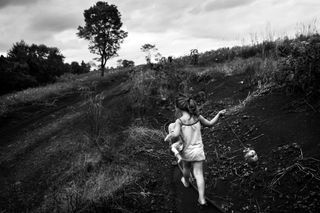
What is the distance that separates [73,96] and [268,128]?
44.9 feet

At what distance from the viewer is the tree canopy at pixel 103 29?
2620 centimetres

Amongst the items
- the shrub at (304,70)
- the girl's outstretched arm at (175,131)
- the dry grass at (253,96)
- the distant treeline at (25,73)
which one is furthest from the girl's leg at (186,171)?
the distant treeline at (25,73)

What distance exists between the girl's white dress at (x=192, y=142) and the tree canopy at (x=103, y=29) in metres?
23.0

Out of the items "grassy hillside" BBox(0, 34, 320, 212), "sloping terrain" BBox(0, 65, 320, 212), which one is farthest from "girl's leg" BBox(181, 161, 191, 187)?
"grassy hillside" BBox(0, 34, 320, 212)

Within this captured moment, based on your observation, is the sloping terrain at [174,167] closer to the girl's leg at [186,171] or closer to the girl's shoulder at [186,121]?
the girl's leg at [186,171]

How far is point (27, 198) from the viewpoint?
5.76 m

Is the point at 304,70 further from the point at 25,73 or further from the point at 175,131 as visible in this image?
the point at 25,73

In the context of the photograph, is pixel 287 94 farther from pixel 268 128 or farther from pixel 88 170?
pixel 88 170

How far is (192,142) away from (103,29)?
24.5m

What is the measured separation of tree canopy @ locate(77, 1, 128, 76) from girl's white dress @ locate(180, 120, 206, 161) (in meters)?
23.0

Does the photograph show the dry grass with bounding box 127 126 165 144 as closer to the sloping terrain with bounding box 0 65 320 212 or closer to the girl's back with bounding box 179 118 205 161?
the sloping terrain with bounding box 0 65 320 212

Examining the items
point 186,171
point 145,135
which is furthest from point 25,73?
point 186,171

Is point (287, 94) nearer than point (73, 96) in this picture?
Yes

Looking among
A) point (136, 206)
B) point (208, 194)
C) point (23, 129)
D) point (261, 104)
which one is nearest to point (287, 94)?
point (261, 104)
